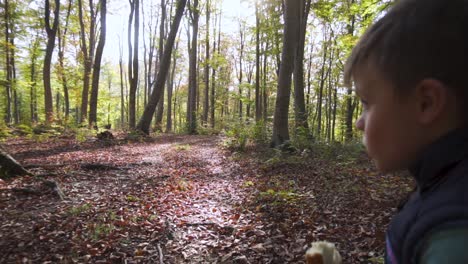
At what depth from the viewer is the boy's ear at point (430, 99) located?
63 centimetres

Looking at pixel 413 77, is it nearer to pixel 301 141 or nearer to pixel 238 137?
pixel 301 141

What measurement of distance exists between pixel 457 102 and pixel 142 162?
26.9 ft

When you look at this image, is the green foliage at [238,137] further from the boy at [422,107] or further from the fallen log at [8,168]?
the boy at [422,107]

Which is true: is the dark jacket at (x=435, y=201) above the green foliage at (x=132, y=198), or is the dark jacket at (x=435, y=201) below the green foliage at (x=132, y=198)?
above

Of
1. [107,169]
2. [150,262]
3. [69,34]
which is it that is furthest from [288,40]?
[69,34]

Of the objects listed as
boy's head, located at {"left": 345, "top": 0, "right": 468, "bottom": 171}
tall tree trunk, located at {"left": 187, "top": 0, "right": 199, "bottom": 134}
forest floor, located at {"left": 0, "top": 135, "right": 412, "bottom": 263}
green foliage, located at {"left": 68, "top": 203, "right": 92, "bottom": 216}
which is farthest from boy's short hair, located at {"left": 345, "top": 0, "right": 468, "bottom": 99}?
tall tree trunk, located at {"left": 187, "top": 0, "right": 199, "bottom": 134}

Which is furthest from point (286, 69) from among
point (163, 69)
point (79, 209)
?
point (163, 69)

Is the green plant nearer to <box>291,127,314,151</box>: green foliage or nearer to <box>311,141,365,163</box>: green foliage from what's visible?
<box>291,127,314,151</box>: green foliage

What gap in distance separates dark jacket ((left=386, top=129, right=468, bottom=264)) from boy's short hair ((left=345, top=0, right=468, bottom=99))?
0.13 meters

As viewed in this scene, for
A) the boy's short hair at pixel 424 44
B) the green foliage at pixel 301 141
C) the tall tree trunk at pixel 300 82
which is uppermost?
the tall tree trunk at pixel 300 82

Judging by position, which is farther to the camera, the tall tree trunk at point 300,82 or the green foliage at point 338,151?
the tall tree trunk at point 300,82

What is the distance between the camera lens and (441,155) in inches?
24.9

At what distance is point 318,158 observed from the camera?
7.88 metres

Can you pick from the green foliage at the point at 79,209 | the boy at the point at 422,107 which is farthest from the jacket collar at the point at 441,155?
the green foliage at the point at 79,209
